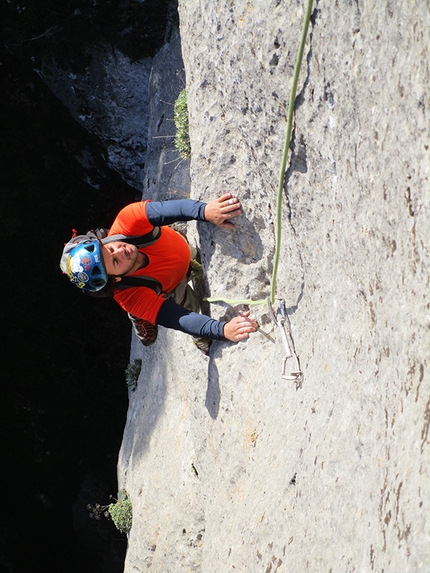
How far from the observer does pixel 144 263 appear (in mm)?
4824

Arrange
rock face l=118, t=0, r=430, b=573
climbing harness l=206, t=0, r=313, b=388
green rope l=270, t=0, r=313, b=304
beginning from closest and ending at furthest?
1. rock face l=118, t=0, r=430, b=573
2. green rope l=270, t=0, r=313, b=304
3. climbing harness l=206, t=0, r=313, b=388

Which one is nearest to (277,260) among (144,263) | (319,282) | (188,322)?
(319,282)

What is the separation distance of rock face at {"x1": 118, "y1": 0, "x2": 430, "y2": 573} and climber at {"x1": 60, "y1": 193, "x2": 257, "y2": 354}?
0.21 meters

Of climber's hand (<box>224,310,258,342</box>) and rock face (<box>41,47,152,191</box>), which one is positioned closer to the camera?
climber's hand (<box>224,310,258,342</box>)

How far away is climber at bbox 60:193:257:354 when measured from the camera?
14.8ft

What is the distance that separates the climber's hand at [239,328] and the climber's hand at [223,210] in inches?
32.3

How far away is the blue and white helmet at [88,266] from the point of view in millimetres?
4434

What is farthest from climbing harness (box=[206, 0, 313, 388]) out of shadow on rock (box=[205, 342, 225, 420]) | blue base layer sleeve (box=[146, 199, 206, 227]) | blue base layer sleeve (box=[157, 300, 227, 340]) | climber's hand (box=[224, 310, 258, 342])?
blue base layer sleeve (box=[146, 199, 206, 227])

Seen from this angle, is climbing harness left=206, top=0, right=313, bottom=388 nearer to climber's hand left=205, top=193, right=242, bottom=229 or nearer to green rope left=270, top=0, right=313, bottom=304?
green rope left=270, top=0, right=313, bottom=304

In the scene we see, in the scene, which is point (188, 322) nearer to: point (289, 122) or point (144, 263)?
point (144, 263)

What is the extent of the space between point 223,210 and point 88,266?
4.03ft

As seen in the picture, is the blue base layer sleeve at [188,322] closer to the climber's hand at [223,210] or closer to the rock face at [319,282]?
the rock face at [319,282]

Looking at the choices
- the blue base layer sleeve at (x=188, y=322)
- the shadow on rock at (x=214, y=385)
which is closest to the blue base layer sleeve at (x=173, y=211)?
the blue base layer sleeve at (x=188, y=322)

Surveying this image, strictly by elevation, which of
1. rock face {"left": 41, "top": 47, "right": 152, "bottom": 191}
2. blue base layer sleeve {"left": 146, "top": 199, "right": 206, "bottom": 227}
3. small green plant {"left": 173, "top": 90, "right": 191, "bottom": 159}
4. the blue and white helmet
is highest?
rock face {"left": 41, "top": 47, "right": 152, "bottom": 191}
